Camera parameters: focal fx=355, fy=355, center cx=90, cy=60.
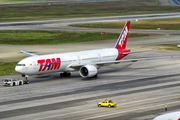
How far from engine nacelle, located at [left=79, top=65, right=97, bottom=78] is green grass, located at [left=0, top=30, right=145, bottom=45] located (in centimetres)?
5470

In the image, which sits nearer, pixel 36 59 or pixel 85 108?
pixel 85 108

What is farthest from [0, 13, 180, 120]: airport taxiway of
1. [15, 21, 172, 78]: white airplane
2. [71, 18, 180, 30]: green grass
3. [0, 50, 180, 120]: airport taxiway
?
[71, 18, 180, 30]: green grass

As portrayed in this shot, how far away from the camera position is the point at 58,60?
194 feet

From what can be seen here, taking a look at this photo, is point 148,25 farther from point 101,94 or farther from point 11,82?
point 101,94

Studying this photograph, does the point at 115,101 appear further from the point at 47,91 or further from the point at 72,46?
the point at 72,46

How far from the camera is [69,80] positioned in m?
60.3

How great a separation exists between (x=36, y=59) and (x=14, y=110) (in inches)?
645

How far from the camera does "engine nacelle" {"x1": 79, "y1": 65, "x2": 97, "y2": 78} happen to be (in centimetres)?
5894

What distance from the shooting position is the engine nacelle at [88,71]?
58.9 meters

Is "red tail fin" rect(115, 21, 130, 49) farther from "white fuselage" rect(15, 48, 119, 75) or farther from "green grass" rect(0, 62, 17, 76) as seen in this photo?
"green grass" rect(0, 62, 17, 76)

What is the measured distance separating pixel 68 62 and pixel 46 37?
6457cm

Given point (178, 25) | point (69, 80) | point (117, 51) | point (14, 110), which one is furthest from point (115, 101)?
point (178, 25)

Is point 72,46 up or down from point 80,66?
up

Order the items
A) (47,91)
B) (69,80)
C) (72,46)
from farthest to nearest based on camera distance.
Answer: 1. (72,46)
2. (69,80)
3. (47,91)
